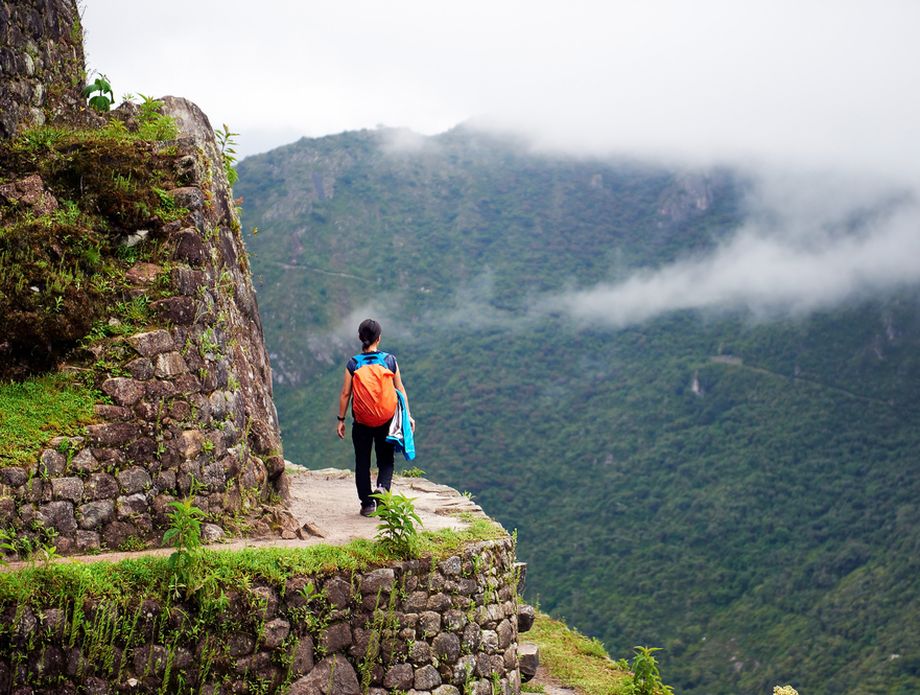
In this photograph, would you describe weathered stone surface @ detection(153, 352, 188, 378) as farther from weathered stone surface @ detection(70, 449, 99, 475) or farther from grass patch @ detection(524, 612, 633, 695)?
grass patch @ detection(524, 612, 633, 695)

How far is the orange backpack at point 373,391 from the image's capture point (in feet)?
26.9

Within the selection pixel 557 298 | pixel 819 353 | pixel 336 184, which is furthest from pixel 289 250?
pixel 819 353

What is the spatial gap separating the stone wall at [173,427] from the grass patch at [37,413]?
11cm

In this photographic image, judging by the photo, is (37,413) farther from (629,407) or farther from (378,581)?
(629,407)

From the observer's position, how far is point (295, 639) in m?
6.57

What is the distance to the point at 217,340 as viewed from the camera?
808 cm

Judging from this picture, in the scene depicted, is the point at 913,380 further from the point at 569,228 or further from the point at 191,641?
the point at 191,641

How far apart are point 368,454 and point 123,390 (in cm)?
242

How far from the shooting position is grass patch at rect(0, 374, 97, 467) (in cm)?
652

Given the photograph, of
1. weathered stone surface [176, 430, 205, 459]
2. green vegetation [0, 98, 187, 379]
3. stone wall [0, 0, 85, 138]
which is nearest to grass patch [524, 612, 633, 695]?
weathered stone surface [176, 430, 205, 459]

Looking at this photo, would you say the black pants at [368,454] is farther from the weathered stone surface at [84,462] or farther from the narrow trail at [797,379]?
the narrow trail at [797,379]

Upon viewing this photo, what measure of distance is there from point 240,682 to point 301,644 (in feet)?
1.67

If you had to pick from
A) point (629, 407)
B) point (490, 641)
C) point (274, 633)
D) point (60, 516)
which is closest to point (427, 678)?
point (490, 641)

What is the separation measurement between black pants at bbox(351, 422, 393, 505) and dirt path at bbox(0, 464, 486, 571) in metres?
0.36
